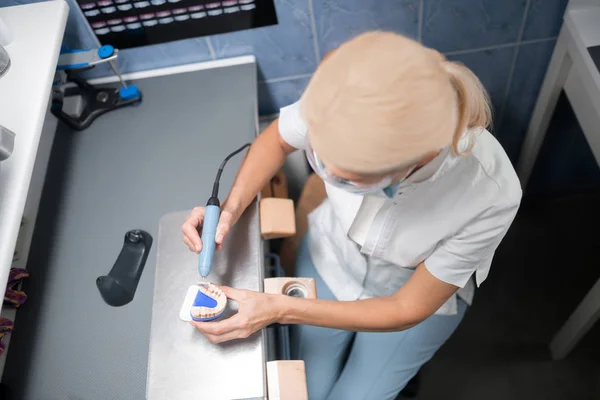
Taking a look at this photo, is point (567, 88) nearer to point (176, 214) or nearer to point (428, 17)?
point (428, 17)

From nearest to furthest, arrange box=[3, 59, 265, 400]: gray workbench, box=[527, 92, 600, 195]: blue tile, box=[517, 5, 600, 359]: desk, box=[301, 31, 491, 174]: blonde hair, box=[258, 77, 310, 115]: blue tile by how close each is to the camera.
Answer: box=[301, 31, 491, 174]: blonde hair, box=[3, 59, 265, 400]: gray workbench, box=[517, 5, 600, 359]: desk, box=[258, 77, 310, 115]: blue tile, box=[527, 92, 600, 195]: blue tile

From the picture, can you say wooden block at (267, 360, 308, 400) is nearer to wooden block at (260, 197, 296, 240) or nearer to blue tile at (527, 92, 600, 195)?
wooden block at (260, 197, 296, 240)

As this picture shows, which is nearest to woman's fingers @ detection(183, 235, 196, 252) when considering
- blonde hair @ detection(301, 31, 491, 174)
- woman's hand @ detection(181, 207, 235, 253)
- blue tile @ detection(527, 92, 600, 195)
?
woman's hand @ detection(181, 207, 235, 253)

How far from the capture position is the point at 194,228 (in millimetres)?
925

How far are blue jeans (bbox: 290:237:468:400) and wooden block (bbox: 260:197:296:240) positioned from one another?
0.27m

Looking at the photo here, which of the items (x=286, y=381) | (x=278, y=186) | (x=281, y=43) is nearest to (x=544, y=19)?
(x=281, y=43)

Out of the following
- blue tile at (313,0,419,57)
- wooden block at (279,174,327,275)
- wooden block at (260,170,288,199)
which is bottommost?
wooden block at (279,174,327,275)

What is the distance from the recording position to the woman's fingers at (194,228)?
2.99ft

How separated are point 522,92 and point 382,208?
75cm

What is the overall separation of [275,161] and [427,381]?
95 centimetres

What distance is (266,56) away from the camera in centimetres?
128

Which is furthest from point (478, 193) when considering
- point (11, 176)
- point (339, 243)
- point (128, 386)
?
point (11, 176)

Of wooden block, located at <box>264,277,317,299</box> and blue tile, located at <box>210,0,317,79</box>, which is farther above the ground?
blue tile, located at <box>210,0,317,79</box>

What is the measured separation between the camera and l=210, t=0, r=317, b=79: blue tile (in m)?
1.17
